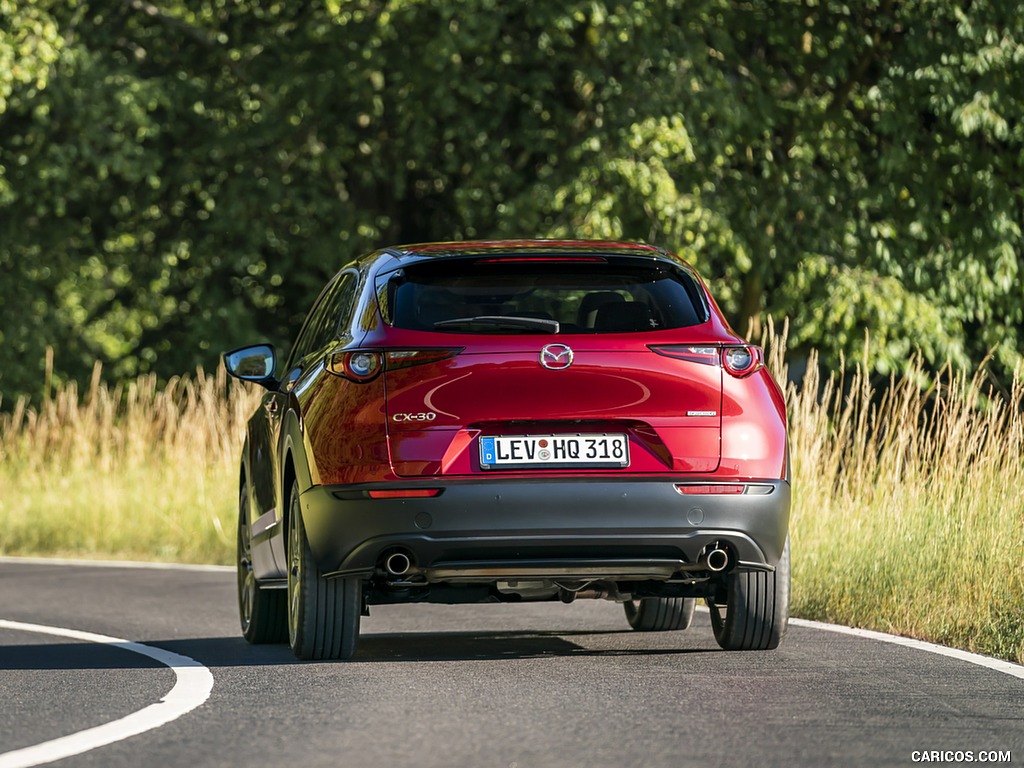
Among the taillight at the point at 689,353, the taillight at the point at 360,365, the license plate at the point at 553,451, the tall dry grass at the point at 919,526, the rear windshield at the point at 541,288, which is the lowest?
the tall dry grass at the point at 919,526

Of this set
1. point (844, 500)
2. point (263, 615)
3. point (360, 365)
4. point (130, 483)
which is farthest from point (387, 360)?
point (130, 483)

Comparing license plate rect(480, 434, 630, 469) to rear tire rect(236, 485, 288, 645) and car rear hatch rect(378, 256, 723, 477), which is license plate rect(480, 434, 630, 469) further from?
rear tire rect(236, 485, 288, 645)

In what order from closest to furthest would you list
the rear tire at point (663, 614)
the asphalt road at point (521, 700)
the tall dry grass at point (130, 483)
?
the asphalt road at point (521, 700)
the rear tire at point (663, 614)
the tall dry grass at point (130, 483)

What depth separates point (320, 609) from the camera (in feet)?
29.3

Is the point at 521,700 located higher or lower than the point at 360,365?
lower

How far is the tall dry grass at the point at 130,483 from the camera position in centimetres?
1805

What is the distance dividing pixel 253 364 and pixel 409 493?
194 cm

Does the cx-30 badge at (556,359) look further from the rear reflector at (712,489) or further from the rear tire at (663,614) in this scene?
the rear tire at (663,614)

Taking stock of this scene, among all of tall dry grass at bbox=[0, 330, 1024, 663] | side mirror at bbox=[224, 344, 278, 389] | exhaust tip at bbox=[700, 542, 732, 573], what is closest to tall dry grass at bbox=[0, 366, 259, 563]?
tall dry grass at bbox=[0, 330, 1024, 663]

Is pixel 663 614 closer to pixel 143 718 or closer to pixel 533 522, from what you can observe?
pixel 533 522

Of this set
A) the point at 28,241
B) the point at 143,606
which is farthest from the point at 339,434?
the point at 28,241

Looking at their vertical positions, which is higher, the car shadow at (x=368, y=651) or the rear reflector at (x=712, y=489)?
the rear reflector at (x=712, y=489)

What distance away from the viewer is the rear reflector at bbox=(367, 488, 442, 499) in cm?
838

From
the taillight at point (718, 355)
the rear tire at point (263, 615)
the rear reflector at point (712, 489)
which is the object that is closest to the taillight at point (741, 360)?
the taillight at point (718, 355)
